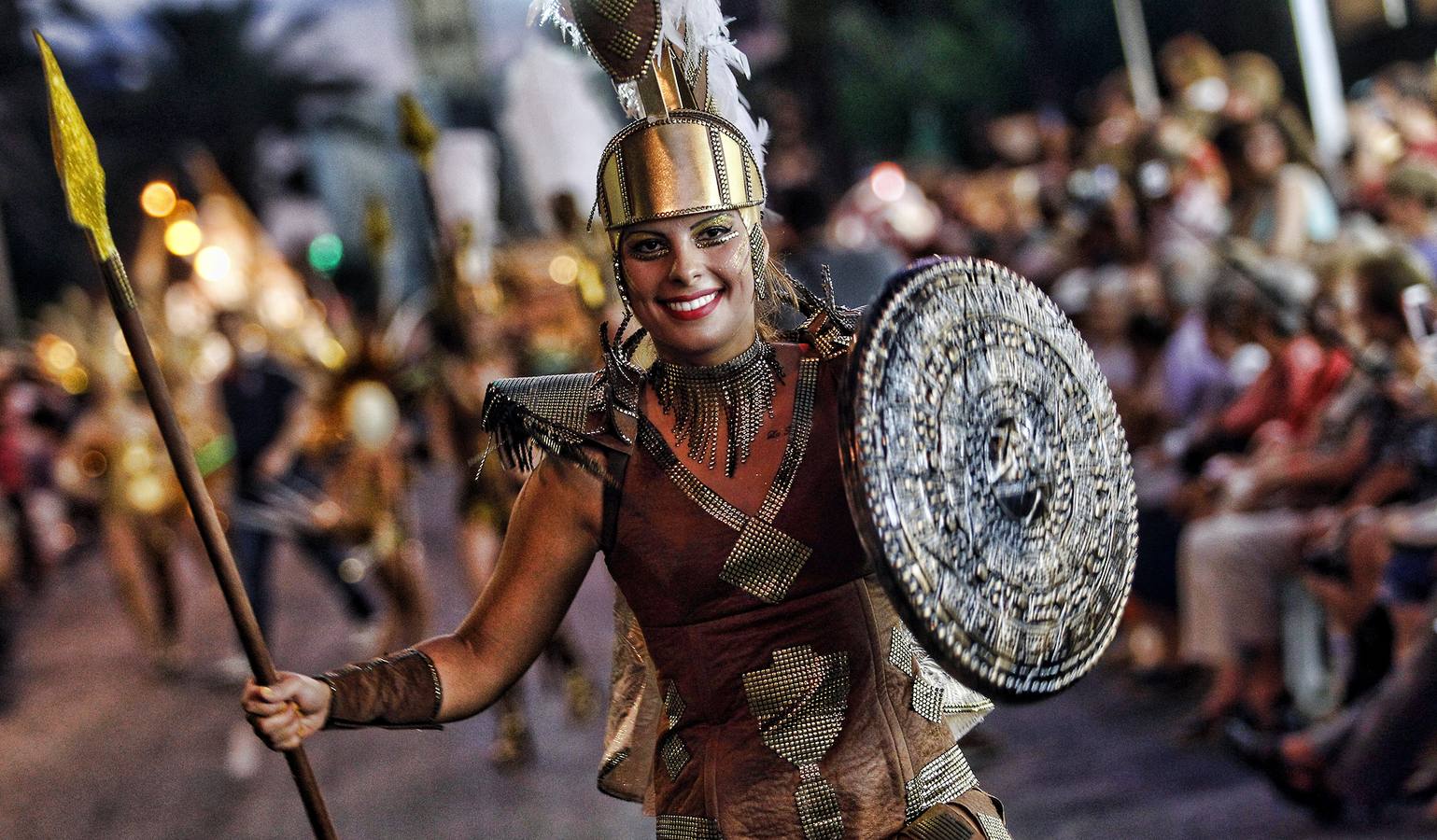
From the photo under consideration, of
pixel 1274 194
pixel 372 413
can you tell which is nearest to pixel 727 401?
pixel 1274 194

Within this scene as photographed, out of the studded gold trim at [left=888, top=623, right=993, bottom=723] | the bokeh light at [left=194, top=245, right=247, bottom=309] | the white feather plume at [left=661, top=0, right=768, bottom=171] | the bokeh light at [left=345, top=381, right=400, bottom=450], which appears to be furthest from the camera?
the bokeh light at [left=194, top=245, right=247, bottom=309]

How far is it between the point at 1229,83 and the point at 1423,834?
18.3ft

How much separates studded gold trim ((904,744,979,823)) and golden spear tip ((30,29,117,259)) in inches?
59.4

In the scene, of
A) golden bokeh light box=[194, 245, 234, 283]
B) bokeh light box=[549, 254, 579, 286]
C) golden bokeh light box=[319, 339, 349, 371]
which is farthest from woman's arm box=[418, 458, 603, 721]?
golden bokeh light box=[194, 245, 234, 283]

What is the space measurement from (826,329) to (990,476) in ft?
1.61

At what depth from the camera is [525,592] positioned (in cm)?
281

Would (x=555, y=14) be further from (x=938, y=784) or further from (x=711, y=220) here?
(x=938, y=784)

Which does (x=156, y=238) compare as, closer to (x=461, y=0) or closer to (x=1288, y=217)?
(x=1288, y=217)

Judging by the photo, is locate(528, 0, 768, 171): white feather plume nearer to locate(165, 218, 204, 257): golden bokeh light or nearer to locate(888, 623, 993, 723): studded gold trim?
locate(888, 623, 993, 723): studded gold trim

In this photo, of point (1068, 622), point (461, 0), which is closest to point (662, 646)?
point (1068, 622)

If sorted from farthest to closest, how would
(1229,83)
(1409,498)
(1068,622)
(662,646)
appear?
(1229,83)
(1409,498)
(662,646)
(1068,622)

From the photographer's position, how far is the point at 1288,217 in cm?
745

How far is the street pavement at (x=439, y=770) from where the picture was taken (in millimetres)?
5445

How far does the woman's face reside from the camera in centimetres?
265
